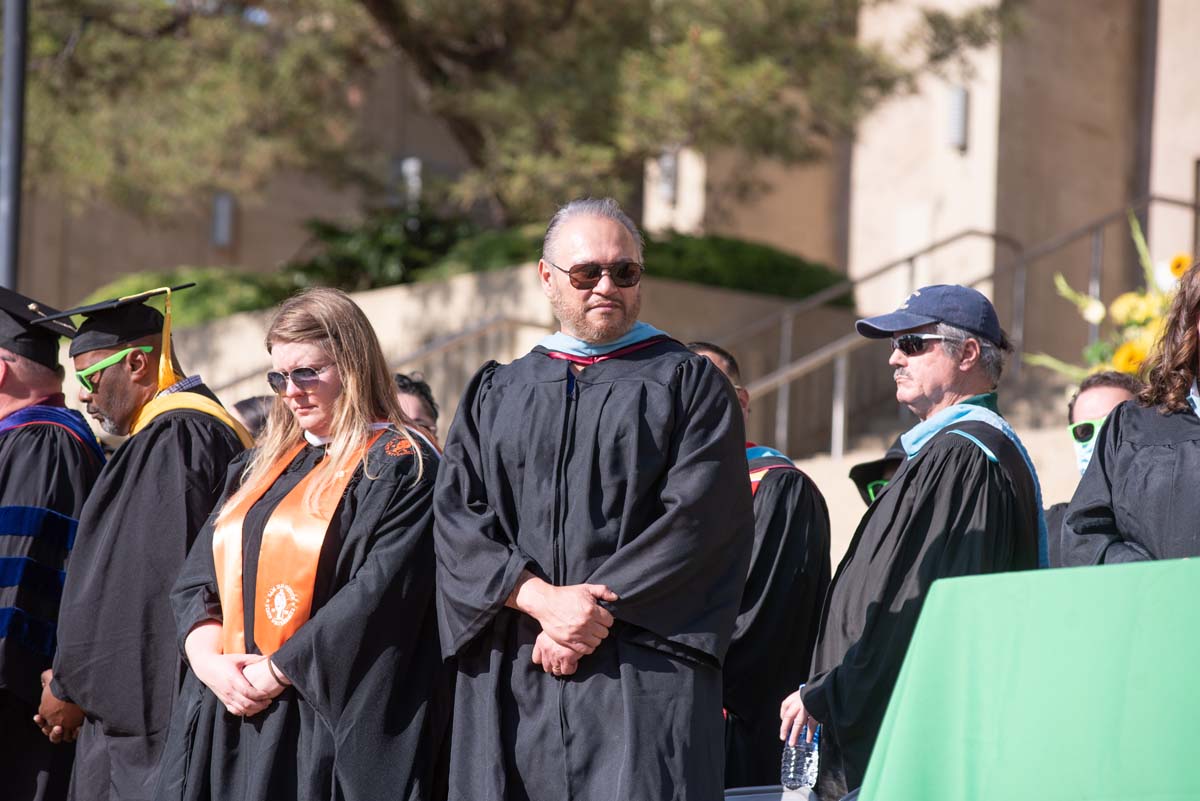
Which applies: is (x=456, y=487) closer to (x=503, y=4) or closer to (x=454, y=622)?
(x=454, y=622)

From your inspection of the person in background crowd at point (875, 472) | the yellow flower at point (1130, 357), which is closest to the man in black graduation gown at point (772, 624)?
the person in background crowd at point (875, 472)

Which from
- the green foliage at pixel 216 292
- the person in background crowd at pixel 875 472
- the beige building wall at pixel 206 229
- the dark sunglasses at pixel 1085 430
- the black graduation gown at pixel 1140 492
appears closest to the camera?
the black graduation gown at pixel 1140 492

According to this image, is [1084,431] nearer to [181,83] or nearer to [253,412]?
[253,412]

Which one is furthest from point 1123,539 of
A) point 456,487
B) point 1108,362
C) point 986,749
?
point 1108,362

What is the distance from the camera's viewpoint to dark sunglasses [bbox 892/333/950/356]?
431cm

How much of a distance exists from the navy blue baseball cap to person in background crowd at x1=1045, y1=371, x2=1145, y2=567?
44.1 inches

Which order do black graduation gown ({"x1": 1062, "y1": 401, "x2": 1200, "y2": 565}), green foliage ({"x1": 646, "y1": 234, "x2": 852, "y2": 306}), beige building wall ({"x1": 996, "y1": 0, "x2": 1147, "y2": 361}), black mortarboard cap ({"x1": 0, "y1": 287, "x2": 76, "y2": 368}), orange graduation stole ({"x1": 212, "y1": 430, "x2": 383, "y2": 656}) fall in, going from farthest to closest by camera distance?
beige building wall ({"x1": 996, "y1": 0, "x2": 1147, "y2": 361}) → green foliage ({"x1": 646, "y1": 234, "x2": 852, "y2": 306}) → black mortarboard cap ({"x1": 0, "y1": 287, "x2": 76, "y2": 368}) → orange graduation stole ({"x1": 212, "y1": 430, "x2": 383, "y2": 656}) → black graduation gown ({"x1": 1062, "y1": 401, "x2": 1200, "y2": 565})

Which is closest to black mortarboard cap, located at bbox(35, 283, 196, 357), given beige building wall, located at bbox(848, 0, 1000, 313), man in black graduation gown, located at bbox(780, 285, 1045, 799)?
man in black graduation gown, located at bbox(780, 285, 1045, 799)

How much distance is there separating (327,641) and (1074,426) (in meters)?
2.79

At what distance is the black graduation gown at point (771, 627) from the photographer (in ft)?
15.7

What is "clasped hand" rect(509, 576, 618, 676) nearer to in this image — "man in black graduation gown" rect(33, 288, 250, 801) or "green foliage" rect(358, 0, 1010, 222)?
"man in black graduation gown" rect(33, 288, 250, 801)

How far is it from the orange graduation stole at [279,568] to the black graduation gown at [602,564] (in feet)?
1.68

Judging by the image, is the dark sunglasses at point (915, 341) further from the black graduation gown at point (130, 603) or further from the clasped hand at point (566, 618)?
the black graduation gown at point (130, 603)

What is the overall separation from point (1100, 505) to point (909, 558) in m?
0.50
